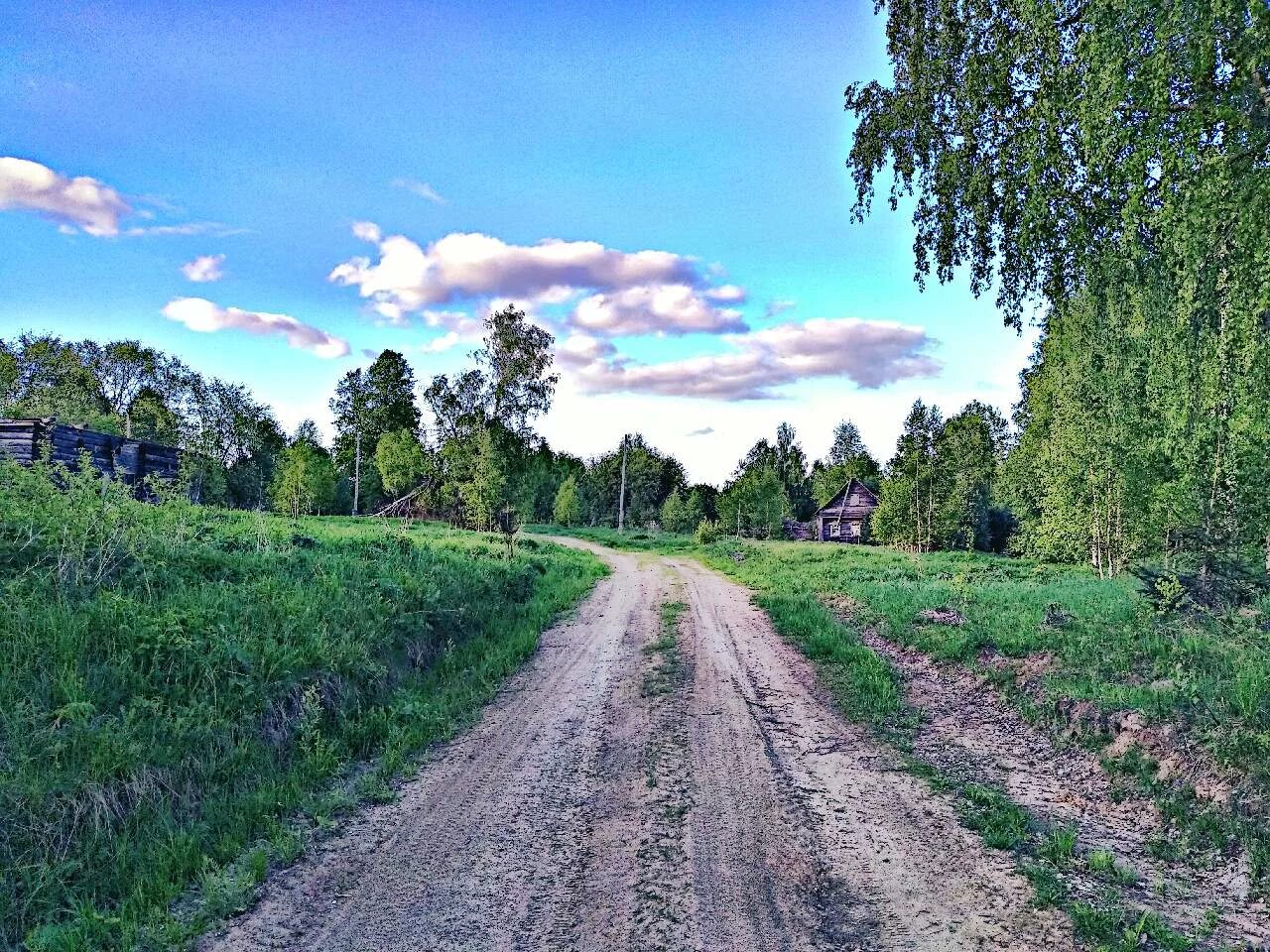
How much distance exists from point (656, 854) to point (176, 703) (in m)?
4.61

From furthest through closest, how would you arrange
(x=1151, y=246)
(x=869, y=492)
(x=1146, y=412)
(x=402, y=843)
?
(x=869, y=492)
(x=1146, y=412)
(x=1151, y=246)
(x=402, y=843)

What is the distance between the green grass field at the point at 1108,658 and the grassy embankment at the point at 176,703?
547 centimetres

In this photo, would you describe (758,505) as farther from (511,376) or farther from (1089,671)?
(1089,671)

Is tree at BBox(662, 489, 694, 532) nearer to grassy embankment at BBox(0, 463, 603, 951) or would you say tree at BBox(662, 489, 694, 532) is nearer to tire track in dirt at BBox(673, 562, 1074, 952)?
grassy embankment at BBox(0, 463, 603, 951)

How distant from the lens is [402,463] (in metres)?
53.6

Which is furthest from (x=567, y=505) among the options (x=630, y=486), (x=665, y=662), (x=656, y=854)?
(x=656, y=854)

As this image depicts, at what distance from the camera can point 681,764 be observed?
20.6 ft

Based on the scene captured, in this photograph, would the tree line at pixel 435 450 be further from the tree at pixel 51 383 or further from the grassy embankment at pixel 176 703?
the grassy embankment at pixel 176 703

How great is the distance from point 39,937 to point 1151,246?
13.9 metres

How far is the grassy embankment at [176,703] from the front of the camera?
428cm

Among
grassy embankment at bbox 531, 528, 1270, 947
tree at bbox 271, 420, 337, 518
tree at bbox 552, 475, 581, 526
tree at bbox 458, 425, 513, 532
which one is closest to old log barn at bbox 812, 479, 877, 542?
tree at bbox 552, 475, 581, 526

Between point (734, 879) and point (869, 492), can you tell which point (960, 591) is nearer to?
point (734, 879)

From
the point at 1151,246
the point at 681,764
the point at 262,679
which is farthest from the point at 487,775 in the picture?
the point at 1151,246

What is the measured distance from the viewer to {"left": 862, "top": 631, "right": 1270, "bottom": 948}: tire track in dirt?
4184 mm
